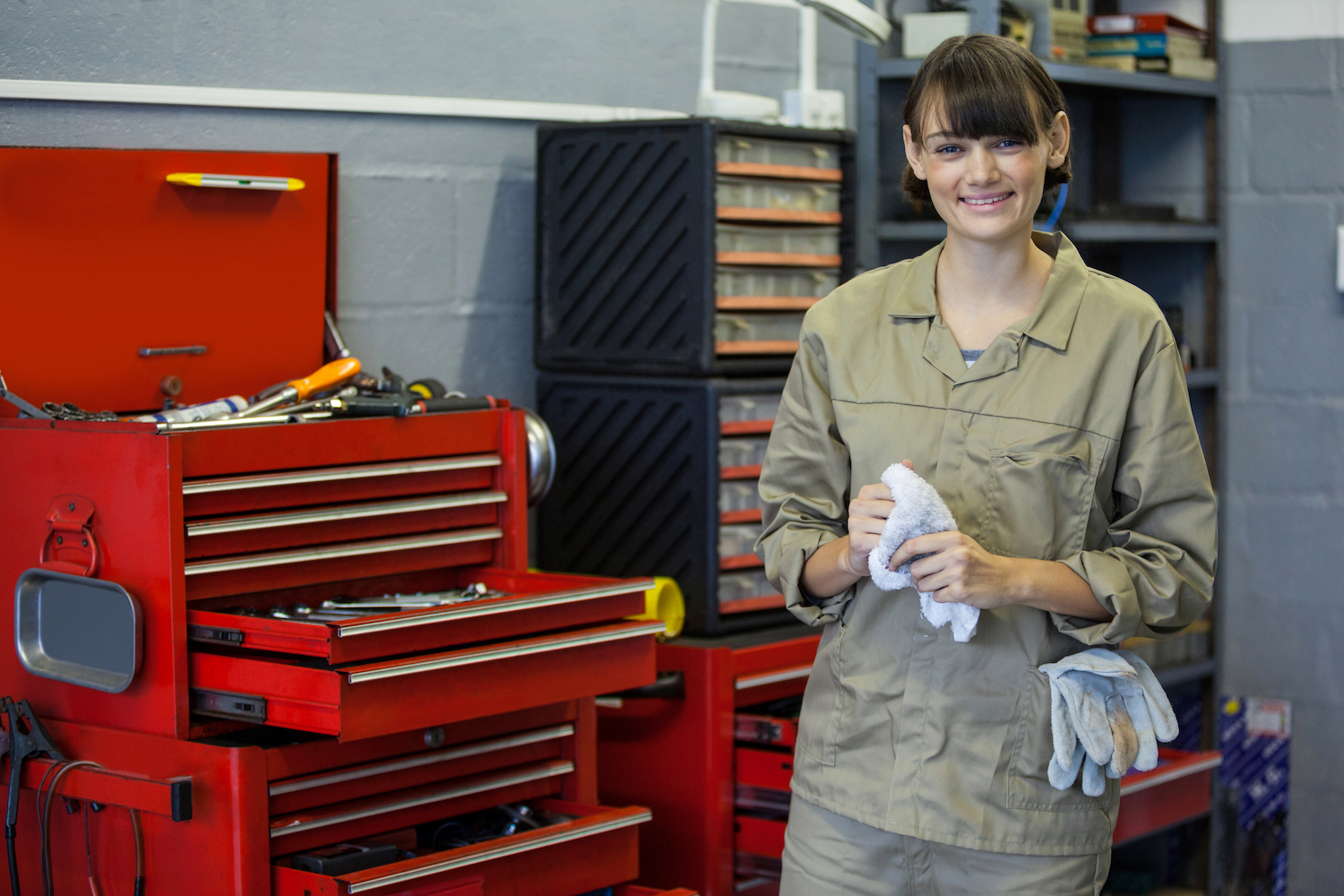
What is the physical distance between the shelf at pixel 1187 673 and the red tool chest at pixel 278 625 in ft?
5.06

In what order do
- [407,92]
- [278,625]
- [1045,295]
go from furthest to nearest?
[407,92], [278,625], [1045,295]

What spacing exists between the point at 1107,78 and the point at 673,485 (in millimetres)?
1308

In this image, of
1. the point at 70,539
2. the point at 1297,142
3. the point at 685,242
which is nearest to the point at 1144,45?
the point at 1297,142

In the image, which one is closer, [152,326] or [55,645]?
[55,645]

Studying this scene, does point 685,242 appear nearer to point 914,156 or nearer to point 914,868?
point 914,156

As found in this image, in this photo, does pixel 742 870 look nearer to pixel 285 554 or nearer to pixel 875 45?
pixel 285 554

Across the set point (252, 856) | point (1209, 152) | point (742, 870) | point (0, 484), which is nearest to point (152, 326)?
point (0, 484)

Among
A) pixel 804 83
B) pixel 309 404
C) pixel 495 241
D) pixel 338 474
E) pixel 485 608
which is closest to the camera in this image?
pixel 485 608

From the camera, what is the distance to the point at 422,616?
1564mm


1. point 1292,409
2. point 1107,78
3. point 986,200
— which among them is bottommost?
point 1292,409

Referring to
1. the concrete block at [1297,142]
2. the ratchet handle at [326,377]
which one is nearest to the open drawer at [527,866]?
the ratchet handle at [326,377]

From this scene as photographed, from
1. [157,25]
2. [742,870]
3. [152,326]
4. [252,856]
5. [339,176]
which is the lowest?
[742,870]

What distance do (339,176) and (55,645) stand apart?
89 cm

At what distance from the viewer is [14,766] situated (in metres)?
1.67
